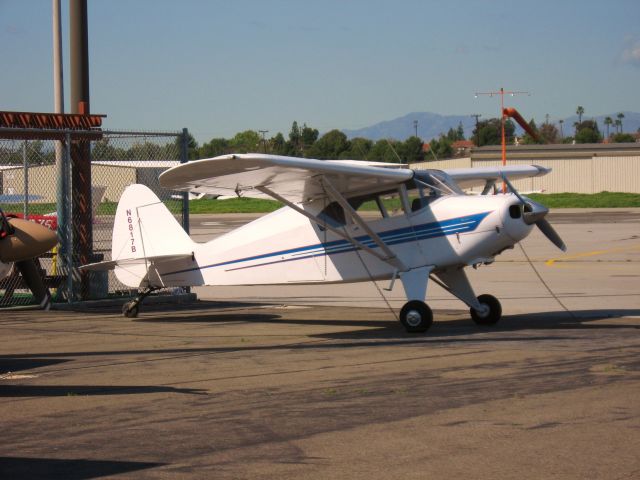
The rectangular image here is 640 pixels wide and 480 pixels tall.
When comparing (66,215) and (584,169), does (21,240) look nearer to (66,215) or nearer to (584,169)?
(66,215)

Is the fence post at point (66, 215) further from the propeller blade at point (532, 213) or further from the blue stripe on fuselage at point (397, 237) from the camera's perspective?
the propeller blade at point (532, 213)

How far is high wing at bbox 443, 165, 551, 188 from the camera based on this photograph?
15.2 metres

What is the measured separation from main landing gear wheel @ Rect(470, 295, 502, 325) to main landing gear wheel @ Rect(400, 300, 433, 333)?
4.06 feet

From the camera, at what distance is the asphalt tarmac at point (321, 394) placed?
237 inches

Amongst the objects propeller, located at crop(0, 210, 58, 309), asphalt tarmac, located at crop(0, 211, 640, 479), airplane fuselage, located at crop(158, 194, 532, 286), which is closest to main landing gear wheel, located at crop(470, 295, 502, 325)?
asphalt tarmac, located at crop(0, 211, 640, 479)

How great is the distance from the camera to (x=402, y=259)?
13531 millimetres

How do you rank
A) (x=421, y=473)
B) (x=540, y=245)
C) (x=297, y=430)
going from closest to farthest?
(x=421, y=473) → (x=297, y=430) → (x=540, y=245)

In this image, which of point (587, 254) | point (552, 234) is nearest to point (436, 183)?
point (552, 234)

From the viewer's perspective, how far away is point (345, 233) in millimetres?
13766

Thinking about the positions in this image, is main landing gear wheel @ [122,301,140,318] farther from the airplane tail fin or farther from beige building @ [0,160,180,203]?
beige building @ [0,160,180,203]

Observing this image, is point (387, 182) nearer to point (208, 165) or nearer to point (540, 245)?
point (208, 165)

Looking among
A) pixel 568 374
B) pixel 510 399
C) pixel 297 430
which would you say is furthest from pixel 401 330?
pixel 297 430

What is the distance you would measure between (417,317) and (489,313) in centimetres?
144

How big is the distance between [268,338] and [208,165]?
2.37 m
